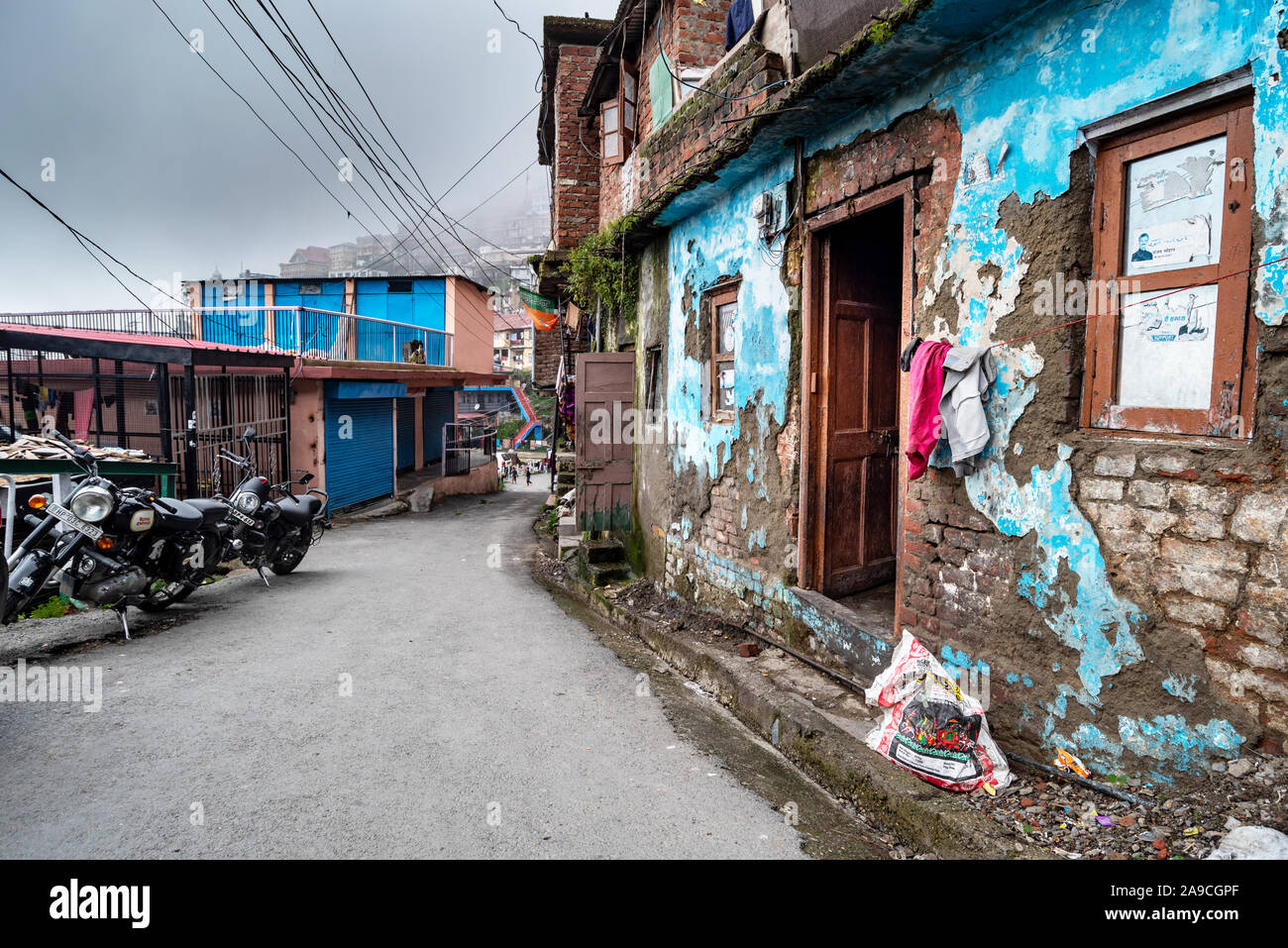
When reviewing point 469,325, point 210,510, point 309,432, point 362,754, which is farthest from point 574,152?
point 469,325

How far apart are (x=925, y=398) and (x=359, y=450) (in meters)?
14.4

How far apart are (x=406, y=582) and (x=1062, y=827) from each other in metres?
7.16

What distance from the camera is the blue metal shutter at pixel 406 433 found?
19922 millimetres

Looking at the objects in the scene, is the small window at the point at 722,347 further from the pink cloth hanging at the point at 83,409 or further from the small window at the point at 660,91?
the pink cloth hanging at the point at 83,409

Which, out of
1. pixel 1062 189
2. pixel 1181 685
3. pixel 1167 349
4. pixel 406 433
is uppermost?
pixel 1062 189

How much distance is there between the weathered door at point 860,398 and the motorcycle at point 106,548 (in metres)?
5.23

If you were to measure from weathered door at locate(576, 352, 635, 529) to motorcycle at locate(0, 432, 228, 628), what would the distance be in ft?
12.6

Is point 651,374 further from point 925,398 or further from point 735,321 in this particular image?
point 925,398

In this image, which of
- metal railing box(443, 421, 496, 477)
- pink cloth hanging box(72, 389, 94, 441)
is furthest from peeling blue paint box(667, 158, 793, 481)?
metal railing box(443, 421, 496, 477)

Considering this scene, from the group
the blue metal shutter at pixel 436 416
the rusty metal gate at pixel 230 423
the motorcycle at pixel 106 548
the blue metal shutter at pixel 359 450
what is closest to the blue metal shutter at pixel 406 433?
the blue metal shutter at pixel 436 416

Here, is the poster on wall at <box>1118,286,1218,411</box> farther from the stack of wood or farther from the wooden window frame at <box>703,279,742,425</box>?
the stack of wood

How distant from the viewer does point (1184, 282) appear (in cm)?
271

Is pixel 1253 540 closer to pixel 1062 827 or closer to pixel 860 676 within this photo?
pixel 1062 827

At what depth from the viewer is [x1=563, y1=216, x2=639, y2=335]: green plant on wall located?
8.12 metres
